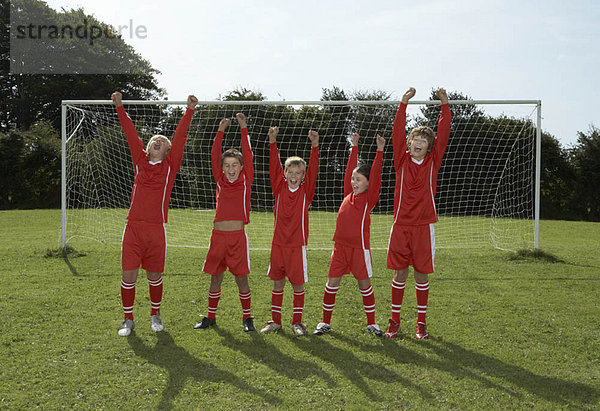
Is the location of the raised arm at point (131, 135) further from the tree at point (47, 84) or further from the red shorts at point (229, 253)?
the tree at point (47, 84)

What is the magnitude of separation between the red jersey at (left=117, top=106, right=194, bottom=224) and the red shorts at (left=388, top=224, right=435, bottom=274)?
192cm

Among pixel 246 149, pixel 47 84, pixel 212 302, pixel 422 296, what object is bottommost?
pixel 212 302

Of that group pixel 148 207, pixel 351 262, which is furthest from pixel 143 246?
pixel 351 262

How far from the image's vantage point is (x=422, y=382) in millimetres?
3102

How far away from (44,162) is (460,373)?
1977 centimetres

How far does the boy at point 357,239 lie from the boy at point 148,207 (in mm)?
1441

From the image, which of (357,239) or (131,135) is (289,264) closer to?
(357,239)

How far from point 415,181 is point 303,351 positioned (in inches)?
63.1

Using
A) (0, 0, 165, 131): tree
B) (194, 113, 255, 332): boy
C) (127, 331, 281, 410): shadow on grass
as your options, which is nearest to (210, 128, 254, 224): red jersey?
(194, 113, 255, 332): boy

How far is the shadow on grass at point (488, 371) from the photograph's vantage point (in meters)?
2.95

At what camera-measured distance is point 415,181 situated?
3988mm

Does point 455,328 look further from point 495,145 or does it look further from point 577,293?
point 495,145

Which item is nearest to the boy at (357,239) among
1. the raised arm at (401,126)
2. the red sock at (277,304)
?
the raised arm at (401,126)

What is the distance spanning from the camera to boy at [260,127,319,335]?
407 cm
